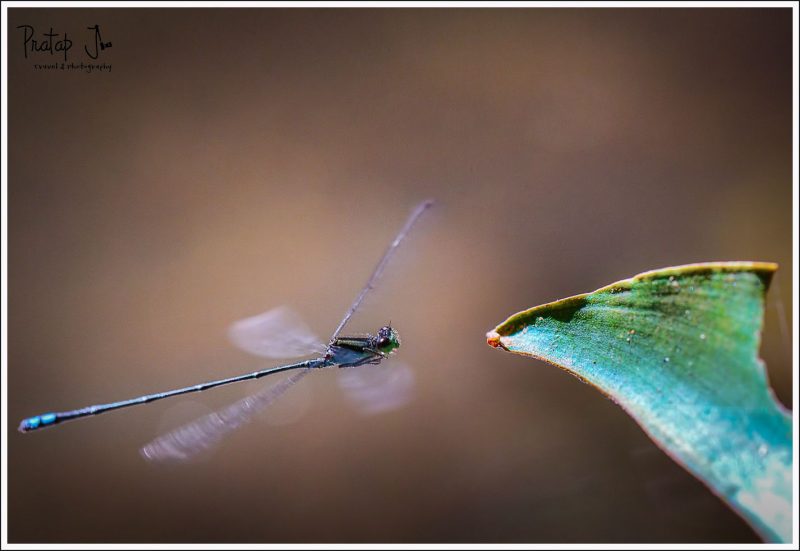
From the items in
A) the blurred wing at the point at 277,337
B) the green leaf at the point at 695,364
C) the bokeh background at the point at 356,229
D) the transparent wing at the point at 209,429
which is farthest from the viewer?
the bokeh background at the point at 356,229

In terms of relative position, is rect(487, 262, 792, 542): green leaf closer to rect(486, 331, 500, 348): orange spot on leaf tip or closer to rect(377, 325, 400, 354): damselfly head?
rect(486, 331, 500, 348): orange spot on leaf tip

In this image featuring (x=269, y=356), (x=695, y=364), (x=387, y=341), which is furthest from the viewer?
(x=269, y=356)

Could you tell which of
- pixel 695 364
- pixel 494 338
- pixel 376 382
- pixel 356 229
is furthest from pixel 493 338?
pixel 356 229

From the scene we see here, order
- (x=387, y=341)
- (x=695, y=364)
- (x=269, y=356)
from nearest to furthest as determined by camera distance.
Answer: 1. (x=695, y=364)
2. (x=387, y=341)
3. (x=269, y=356)

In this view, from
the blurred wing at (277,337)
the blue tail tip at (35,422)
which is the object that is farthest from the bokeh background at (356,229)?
the blue tail tip at (35,422)

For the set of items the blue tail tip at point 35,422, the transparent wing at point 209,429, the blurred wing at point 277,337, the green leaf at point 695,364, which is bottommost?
the transparent wing at point 209,429

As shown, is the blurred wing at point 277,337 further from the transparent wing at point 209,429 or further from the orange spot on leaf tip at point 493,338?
the orange spot on leaf tip at point 493,338

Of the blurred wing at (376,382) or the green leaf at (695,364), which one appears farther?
the blurred wing at (376,382)

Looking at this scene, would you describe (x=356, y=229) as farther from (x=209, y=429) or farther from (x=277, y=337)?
(x=209, y=429)
